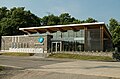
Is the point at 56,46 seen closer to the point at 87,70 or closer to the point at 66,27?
the point at 66,27

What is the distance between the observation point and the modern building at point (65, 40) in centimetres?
4688

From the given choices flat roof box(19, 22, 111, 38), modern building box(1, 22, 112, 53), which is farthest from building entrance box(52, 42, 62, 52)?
flat roof box(19, 22, 111, 38)

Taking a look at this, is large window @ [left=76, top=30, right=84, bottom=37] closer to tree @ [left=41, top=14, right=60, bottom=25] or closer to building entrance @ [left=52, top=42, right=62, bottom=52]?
building entrance @ [left=52, top=42, right=62, bottom=52]

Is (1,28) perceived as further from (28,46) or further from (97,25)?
(97,25)

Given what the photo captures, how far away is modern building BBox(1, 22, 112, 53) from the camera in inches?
1845

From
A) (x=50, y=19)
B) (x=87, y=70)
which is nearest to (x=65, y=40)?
(x=50, y=19)

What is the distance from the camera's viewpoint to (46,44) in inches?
1811

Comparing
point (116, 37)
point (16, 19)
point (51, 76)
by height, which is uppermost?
point (16, 19)

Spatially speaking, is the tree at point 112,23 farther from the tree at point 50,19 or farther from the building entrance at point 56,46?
the tree at point 50,19

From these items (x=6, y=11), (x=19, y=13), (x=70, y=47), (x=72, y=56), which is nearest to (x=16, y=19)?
(x=19, y=13)

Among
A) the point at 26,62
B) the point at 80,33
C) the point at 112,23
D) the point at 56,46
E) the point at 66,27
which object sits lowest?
the point at 26,62

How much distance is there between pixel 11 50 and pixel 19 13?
21564mm

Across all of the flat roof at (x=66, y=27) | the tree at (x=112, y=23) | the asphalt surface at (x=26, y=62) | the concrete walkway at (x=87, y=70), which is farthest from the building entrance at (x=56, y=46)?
the concrete walkway at (x=87, y=70)

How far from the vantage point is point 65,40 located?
50.9m
